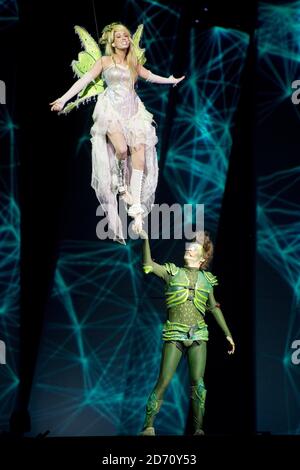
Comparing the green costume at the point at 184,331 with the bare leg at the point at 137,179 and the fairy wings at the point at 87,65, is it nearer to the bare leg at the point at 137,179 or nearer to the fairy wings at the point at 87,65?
the bare leg at the point at 137,179

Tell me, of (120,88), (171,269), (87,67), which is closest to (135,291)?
(171,269)

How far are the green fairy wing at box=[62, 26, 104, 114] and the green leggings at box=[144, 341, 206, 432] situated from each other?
153cm

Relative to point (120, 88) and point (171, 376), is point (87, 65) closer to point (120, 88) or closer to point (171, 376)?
point (120, 88)

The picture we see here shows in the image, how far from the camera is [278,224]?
220 inches

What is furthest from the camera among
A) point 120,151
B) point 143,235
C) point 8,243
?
point 8,243

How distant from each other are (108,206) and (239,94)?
1409 mm

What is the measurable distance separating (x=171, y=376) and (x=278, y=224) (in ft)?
5.13

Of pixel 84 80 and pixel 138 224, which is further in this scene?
pixel 84 80

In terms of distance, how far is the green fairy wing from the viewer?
4875mm

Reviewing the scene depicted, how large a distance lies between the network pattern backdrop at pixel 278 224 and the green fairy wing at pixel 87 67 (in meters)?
1.32

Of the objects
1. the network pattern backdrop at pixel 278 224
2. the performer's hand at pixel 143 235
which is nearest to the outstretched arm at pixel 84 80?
the performer's hand at pixel 143 235

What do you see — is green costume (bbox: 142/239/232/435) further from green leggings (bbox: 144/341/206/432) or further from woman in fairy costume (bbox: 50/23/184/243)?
woman in fairy costume (bbox: 50/23/184/243)

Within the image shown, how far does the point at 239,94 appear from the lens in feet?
18.8
